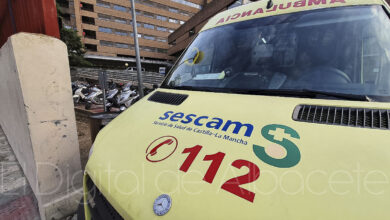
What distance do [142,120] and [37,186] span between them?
5.54 ft

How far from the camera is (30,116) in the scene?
6.24 feet

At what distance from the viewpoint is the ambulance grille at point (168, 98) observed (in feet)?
4.89

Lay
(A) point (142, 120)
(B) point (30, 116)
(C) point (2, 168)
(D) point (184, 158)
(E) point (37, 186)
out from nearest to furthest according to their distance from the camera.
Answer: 1. (D) point (184, 158)
2. (A) point (142, 120)
3. (B) point (30, 116)
4. (E) point (37, 186)
5. (C) point (2, 168)

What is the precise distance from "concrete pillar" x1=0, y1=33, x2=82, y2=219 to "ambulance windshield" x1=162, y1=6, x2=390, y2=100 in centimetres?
121

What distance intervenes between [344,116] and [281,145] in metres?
0.40

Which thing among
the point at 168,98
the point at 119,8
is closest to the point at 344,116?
the point at 168,98

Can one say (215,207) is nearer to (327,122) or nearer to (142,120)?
(327,122)

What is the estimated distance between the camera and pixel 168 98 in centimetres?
158

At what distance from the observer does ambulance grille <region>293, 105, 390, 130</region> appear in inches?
34.9

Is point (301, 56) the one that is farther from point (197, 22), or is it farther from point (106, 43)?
point (106, 43)

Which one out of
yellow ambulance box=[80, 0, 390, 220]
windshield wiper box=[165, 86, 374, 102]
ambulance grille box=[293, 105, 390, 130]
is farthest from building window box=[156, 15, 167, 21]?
ambulance grille box=[293, 105, 390, 130]

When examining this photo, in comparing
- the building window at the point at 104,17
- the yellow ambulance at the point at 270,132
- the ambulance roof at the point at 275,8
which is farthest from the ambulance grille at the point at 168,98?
the building window at the point at 104,17

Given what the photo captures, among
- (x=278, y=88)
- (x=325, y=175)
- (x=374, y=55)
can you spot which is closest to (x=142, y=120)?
(x=278, y=88)

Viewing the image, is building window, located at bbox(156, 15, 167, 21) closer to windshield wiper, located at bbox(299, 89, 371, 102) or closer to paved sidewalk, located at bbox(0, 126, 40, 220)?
paved sidewalk, located at bbox(0, 126, 40, 220)
